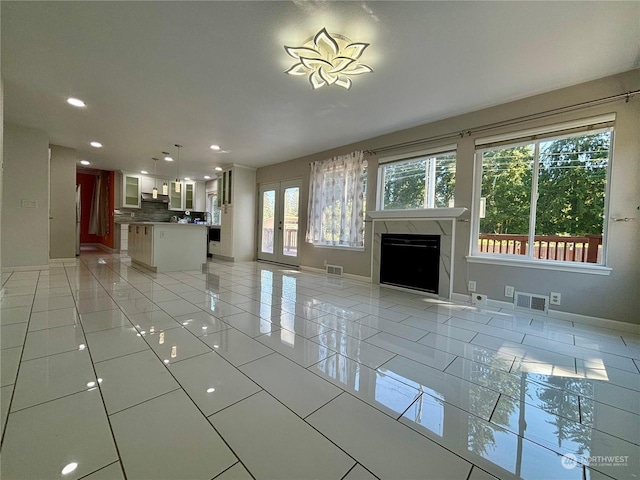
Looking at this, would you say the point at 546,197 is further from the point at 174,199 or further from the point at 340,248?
the point at 174,199

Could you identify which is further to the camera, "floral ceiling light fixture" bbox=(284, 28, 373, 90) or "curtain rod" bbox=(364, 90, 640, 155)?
"curtain rod" bbox=(364, 90, 640, 155)

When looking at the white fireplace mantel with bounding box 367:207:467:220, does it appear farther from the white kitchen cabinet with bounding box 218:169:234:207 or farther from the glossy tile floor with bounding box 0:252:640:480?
the white kitchen cabinet with bounding box 218:169:234:207

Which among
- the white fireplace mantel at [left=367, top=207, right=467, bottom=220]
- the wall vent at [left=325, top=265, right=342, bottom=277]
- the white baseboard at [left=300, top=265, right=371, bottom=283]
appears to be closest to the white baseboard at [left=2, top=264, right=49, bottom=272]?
the white baseboard at [left=300, top=265, right=371, bottom=283]

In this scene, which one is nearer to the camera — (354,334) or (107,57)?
(354,334)

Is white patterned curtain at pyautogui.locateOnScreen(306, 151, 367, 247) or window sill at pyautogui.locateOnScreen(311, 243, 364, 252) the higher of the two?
white patterned curtain at pyautogui.locateOnScreen(306, 151, 367, 247)

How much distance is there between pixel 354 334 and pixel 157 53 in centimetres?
315

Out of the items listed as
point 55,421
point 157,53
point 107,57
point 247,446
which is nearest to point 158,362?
point 55,421

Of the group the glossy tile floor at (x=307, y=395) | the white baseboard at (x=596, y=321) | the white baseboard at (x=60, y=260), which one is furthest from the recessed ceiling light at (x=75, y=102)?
the white baseboard at (x=596, y=321)

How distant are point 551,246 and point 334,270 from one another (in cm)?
328

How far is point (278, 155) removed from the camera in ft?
19.6

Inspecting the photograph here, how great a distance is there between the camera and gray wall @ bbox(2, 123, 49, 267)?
4.43 metres

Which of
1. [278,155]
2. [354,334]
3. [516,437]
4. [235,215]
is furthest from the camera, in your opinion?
[235,215]

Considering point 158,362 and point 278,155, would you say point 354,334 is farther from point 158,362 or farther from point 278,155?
point 278,155

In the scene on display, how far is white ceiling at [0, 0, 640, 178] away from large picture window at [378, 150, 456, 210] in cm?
57
